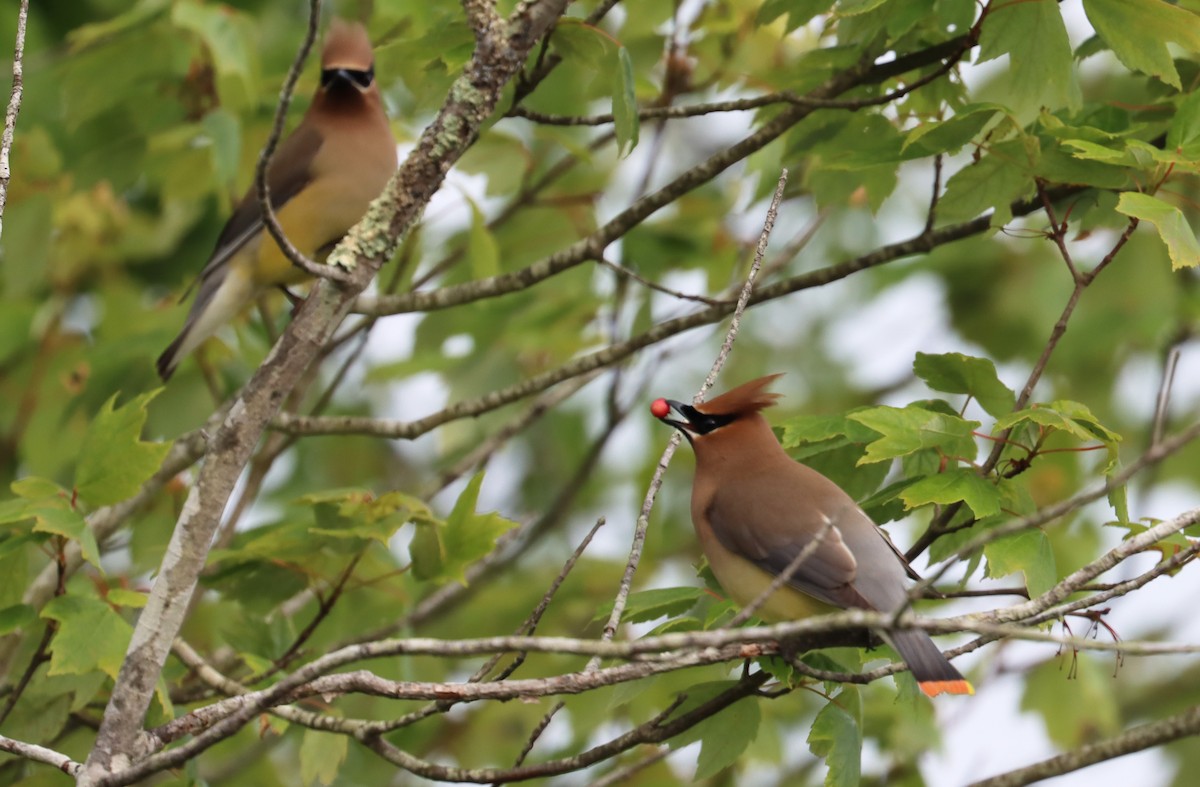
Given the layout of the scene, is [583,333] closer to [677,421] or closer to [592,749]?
[677,421]

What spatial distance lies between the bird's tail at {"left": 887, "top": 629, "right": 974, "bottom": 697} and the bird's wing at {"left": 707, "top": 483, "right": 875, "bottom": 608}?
472 millimetres

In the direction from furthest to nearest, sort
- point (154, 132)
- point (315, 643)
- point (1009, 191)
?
1. point (154, 132)
2. point (315, 643)
3. point (1009, 191)

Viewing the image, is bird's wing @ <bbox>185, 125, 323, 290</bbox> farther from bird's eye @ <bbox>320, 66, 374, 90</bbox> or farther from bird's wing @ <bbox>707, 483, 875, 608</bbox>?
bird's wing @ <bbox>707, 483, 875, 608</bbox>

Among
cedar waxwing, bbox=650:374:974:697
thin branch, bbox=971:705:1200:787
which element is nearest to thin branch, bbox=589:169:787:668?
cedar waxwing, bbox=650:374:974:697

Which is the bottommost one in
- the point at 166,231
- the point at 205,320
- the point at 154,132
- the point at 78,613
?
the point at 78,613

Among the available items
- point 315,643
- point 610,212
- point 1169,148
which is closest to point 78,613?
point 315,643

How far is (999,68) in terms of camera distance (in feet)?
28.2

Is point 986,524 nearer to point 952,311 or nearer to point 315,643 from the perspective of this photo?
point 315,643

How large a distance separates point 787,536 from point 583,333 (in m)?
3.16

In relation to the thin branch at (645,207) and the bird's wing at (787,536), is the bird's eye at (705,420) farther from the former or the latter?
the thin branch at (645,207)

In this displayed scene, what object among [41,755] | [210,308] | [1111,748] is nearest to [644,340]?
[210,308]

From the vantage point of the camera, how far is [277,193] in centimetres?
614

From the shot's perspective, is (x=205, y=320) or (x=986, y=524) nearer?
(x=986, y=524)

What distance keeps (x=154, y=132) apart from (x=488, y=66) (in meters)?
3.02
